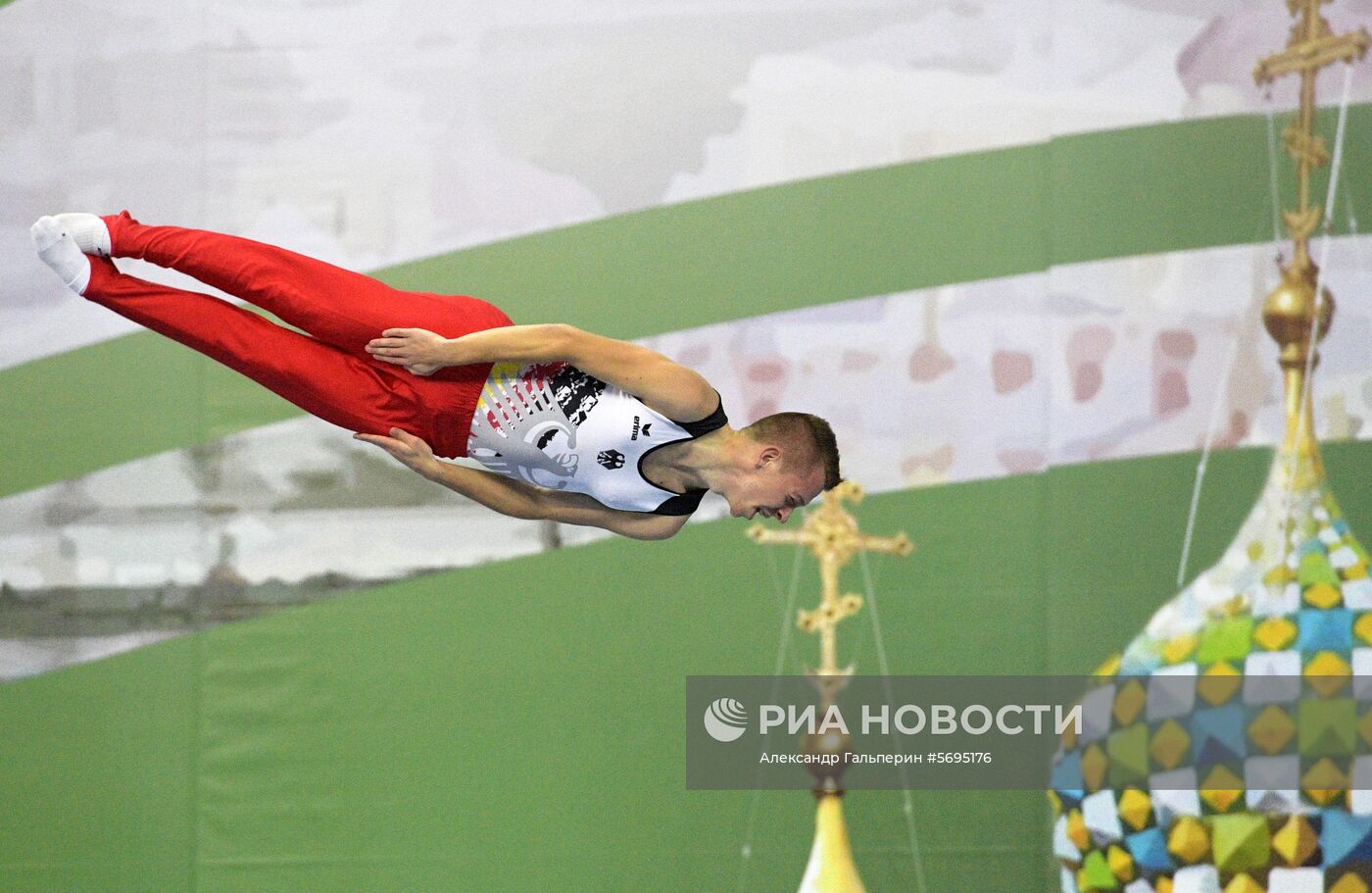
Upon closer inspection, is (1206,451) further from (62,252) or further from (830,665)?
(62,252)

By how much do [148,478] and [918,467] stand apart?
2.79 metres

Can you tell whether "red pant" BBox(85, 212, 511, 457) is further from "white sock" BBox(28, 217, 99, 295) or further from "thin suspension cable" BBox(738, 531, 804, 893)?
"thin suspension cable" BBox(738, 531, 804, 893)

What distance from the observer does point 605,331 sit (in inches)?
216

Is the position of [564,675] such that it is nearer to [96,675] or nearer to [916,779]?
[916,779]

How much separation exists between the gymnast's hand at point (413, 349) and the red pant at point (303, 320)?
0.29 ft

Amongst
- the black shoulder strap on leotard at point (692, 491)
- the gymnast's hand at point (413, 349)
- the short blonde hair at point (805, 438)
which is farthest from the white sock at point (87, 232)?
the short blonde hair at point (805, 438)

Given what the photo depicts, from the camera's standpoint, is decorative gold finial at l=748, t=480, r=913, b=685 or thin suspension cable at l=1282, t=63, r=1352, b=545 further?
decorative gold finial at l=748, t=480, r=913, b=685

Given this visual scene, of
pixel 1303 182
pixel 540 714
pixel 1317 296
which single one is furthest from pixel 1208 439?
pixel 540 714

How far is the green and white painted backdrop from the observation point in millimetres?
5227

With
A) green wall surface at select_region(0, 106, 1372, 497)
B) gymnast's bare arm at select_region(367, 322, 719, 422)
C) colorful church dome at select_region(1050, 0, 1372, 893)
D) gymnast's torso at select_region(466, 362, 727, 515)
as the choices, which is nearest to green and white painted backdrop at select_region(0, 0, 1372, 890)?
green wall surface at select_region(0, 106, 1372, 497)

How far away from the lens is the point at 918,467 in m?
5.32

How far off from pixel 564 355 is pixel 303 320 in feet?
2.15

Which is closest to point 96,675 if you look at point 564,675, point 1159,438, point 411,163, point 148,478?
point 148,478

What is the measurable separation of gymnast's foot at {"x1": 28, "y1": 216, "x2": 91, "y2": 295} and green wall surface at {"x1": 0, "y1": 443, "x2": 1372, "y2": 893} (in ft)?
7.03
